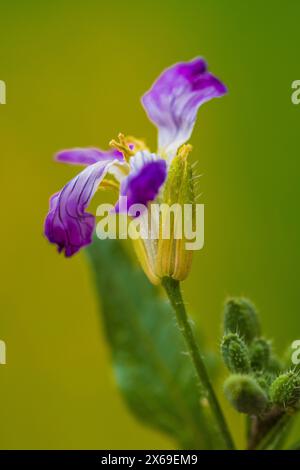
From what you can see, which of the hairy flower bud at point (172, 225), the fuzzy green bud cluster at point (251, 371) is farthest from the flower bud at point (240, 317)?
the hairy flower bud at point (172, 225)

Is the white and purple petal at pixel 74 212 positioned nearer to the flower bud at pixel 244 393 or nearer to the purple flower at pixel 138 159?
the purple flower at pixel 138 159

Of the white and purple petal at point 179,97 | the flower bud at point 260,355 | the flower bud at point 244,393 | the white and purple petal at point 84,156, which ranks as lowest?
the flower bud at point 244,393

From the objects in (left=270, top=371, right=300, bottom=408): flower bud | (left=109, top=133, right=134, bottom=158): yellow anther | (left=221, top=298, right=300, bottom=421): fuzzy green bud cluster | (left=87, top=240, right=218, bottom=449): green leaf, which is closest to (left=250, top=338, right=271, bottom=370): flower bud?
(left=221, top=298, right=300, bottom=421): fuzzy green bud cluster

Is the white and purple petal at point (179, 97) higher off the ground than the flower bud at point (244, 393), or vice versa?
the white and purple petal at point (179, 97)

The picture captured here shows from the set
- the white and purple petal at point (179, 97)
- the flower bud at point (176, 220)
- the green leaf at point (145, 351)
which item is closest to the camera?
the flower bud at point (176, 220)

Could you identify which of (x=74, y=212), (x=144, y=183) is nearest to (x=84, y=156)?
(x=74, y=212)
